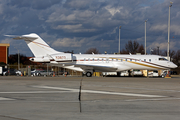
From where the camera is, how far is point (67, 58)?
1312 inches

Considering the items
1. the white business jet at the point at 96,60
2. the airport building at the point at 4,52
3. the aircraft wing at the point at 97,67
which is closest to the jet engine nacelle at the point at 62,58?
the white business jet at the point at 96,60

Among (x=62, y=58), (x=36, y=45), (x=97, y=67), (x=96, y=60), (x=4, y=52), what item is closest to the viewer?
(x=97, y=67)

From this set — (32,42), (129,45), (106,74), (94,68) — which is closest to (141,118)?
(94,68)

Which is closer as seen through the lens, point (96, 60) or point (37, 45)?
point (96, 60)

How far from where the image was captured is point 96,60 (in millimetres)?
33625

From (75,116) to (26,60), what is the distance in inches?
3841

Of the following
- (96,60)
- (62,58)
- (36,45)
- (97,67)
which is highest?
(36,45)

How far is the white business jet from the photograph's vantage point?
109 ft

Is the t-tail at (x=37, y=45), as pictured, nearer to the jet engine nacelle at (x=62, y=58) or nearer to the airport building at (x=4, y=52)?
the jet engine nacelle at (x=62, y=58)

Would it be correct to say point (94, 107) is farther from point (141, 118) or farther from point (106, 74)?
point (106, 74)

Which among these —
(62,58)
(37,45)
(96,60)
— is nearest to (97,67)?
(96,60)

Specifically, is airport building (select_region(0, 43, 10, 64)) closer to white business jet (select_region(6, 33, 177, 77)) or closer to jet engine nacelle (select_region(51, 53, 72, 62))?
white business jet (select_region(6, 33, 177, 77))

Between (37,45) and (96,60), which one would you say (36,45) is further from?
(96,60)

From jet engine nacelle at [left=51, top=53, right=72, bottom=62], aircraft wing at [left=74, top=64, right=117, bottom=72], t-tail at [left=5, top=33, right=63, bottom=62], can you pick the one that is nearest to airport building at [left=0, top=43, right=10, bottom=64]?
t-tail at [left=5, top=33, right=63, bottom=62]
